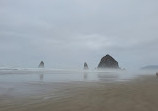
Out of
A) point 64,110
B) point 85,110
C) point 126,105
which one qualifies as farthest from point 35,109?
point 126,105

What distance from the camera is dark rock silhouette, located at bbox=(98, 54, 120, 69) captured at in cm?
13300

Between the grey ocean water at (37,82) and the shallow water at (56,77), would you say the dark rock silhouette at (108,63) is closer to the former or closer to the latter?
the shallow water at (56,77)

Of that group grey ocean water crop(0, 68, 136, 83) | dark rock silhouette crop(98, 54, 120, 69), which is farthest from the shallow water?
dark rock silhouette crop(98, 54, 120, 69)

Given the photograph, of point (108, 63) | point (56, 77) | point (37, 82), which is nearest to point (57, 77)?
point (56, 77)

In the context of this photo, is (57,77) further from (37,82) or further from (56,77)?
(37,82)

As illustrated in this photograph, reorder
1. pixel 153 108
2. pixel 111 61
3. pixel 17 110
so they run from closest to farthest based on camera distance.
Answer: pixel 17 110 < pixel 153 108 < pixel 111 61

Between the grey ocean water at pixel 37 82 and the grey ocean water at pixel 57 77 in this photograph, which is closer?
the grey ocean water at pixel 37 82

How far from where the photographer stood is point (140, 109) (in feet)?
22.2

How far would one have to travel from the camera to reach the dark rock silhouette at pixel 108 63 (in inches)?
5236

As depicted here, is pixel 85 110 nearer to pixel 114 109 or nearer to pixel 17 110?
pixel 114 109

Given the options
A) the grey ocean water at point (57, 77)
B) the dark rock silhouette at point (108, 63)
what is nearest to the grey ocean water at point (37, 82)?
the grey ocean water at point (57, 77)

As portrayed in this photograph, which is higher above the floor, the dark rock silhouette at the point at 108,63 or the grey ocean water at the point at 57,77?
the dark rock silhouette at the point at 108,63

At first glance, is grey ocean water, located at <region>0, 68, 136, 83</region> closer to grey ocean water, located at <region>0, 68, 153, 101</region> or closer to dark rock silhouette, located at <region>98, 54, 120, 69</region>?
grey ocean water, located at <region>0, 68, 153, 101</region>

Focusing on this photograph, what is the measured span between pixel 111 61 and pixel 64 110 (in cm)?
13041
